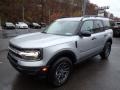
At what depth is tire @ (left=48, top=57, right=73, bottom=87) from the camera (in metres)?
4.11

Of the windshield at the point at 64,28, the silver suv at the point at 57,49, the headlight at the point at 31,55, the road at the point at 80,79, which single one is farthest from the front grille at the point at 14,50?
the windshield at the point at 64,28

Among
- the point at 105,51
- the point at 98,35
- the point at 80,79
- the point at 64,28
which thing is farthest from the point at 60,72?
the point at 105,51

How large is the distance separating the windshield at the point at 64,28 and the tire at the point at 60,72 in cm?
97

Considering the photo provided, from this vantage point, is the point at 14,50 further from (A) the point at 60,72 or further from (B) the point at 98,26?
(B) the point at 98,26

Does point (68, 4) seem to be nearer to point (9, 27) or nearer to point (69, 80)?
point (9, 27)

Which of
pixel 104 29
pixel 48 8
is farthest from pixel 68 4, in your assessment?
pixel 104 29

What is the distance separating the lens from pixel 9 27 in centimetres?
3181

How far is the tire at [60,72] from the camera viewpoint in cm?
411

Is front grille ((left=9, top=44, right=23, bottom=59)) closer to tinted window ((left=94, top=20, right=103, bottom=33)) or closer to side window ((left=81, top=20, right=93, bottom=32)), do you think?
side window ((left=81, top=20, right=93, bottom=32))

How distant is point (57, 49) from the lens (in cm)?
410

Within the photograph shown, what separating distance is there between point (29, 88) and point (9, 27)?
96.3 ft

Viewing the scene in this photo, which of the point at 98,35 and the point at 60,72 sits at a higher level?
the point at 98,35

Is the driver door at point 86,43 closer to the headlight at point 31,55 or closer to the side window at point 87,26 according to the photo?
the side window at point 87,26

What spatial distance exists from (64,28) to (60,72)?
5.11ft
